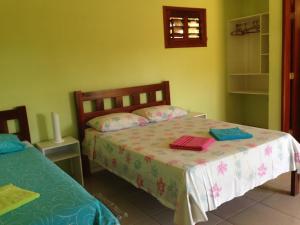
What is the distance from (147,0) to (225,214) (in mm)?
2720

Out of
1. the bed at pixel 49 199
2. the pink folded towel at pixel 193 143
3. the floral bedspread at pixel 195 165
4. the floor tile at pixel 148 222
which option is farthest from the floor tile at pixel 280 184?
the bed at pixel 49 199

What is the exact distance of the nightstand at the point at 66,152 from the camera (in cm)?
294

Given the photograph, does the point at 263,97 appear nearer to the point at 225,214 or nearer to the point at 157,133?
the point at 157,133

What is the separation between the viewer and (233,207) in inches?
98.0

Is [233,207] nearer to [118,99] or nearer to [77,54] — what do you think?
[118,99]

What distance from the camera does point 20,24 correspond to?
9.52 ft

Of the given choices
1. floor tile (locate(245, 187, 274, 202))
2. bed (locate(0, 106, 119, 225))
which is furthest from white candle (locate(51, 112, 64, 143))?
floor tile (locate(245, 187, 274, 202))

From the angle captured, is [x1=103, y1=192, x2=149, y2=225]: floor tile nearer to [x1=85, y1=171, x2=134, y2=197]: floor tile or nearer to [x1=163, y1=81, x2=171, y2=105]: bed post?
[x1=85, y1=171, x2=134, y2=197]: floor tile

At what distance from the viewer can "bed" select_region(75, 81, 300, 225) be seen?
75.5 inches

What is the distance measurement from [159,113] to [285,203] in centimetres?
163

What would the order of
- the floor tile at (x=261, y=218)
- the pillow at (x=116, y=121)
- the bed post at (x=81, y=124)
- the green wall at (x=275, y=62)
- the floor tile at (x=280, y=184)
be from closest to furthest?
the floor tile at (x=261, y=218), the floor tile at (x=280, y=184), the pillow at (x=116, y=121), the bed post at (x=81, y=124), the green wall at (x=275, y=62)

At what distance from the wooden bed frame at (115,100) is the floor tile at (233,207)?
1638 mm

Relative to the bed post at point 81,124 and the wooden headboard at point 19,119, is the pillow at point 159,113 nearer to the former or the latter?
the bed post at point 81,124

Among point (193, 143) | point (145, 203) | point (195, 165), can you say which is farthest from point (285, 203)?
point (145, 203)
